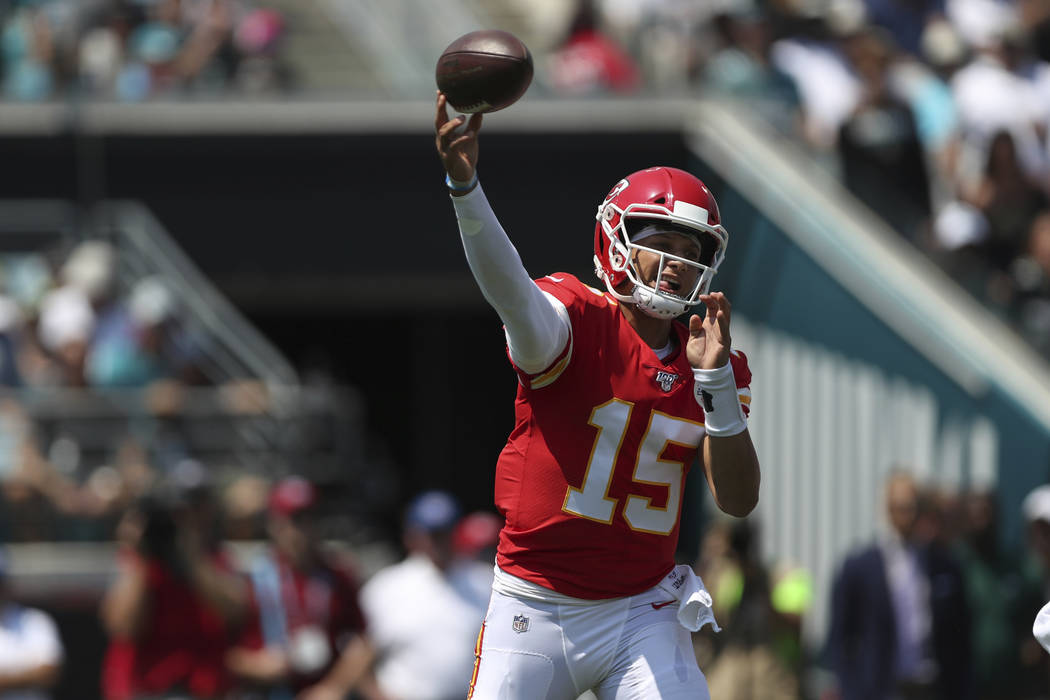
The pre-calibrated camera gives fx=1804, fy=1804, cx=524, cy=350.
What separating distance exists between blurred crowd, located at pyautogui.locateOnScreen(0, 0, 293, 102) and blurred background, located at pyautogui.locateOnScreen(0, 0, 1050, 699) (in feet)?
0.08

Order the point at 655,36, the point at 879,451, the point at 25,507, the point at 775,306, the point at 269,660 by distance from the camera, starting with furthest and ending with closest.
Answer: the point at 655,36 → the point at 775,306 → the point at 879,451 → the point at 25,507 → the point at 269,660

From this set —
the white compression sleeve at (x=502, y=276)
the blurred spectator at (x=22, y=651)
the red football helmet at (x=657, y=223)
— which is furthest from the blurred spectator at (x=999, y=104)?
the white compression sleeve at (x=502, y=276)

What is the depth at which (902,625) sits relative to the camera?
8594 mm

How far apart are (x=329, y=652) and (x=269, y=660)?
0.29 m

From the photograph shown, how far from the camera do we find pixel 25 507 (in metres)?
10.1

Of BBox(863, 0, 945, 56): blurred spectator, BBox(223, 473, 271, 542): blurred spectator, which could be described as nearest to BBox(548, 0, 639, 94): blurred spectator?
BBox(863, 0, 945, 56): blurred spectator

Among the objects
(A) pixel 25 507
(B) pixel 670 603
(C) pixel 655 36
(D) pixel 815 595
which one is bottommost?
(D) pixel 815 595

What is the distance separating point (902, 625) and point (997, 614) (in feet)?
2.11

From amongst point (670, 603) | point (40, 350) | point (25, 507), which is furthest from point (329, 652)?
point (670, 603)

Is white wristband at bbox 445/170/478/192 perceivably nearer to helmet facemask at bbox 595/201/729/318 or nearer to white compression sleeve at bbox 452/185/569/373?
white compression sleeve at bbox 452/185/569/373

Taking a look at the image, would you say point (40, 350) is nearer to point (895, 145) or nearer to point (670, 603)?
point (895, 145)

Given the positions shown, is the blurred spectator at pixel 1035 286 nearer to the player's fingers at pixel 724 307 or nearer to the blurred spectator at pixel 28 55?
the player's fingers at pixel 724 307

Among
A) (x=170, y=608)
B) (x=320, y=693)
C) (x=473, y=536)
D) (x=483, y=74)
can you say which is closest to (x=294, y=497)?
(x=170, y=608)

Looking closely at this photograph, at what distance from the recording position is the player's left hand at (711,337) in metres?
4.45
